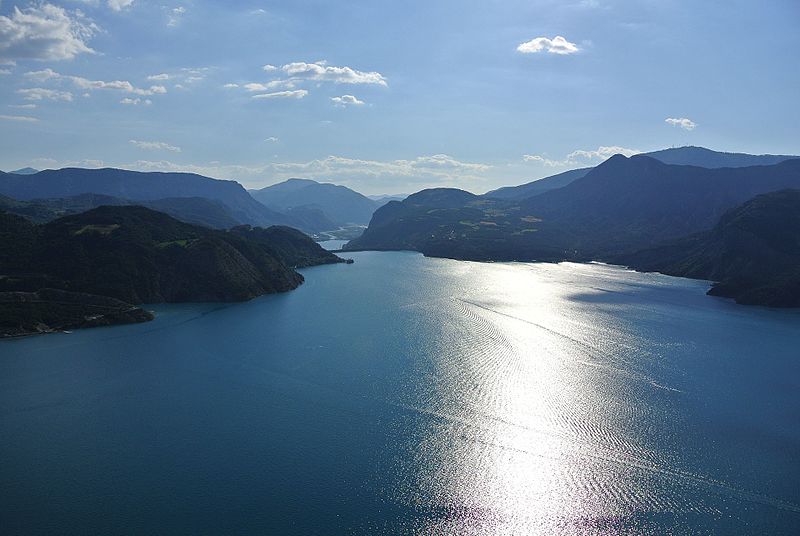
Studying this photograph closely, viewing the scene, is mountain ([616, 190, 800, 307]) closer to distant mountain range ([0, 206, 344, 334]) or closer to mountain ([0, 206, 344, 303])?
distant mountain range ([0, 206, 344, 334])

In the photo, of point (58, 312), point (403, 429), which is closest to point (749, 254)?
point (403, 429)

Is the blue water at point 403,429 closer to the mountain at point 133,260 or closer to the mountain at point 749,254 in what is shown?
the mountain at point 133,260

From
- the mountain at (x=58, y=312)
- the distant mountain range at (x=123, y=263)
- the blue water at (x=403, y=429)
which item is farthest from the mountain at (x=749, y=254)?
the mountain at (x=58, y=312)

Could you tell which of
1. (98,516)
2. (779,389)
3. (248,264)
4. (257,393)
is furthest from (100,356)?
(779,389)

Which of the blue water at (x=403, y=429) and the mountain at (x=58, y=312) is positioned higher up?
the mountain at (x=58, y=312)

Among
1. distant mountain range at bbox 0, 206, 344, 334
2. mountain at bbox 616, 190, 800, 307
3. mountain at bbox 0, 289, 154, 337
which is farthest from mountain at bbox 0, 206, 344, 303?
mountain at bbox 616, 190, 800, 307

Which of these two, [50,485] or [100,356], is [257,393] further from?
[100,356]
